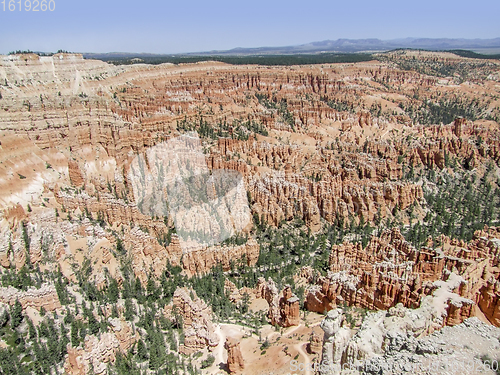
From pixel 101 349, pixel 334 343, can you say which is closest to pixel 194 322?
pixel 101 349

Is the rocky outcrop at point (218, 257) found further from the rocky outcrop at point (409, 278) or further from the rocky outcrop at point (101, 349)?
the rocky outcrop at point (101, 349)

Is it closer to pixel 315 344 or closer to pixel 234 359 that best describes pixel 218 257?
pixel 234 359

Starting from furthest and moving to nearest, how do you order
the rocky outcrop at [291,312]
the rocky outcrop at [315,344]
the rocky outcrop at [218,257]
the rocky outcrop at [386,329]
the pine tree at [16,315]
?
the rocky outcrop at [218,257] → the rocky outcrop at [291,312] → the pine tree at [16,315] → the rocky outcrop at [315,344] → the rocky outcrop at [386,329]

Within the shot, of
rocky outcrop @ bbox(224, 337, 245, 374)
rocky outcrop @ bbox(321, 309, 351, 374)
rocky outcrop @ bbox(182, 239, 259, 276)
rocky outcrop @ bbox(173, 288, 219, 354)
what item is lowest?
rocky outcrop @ bbox(182, 239, 259, 276)

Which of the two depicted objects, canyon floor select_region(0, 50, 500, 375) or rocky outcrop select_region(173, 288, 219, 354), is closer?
canyon floor select_region(0, 50, 500, 375)

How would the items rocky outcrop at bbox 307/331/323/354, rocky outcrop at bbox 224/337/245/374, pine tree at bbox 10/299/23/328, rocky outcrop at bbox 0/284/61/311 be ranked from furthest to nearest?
rocky outcrop at bbox 0/284/61/311
pine tree at bbox 10/299/23/328
rocky outcrop at bbox 224/337/245/374
rocky outcrop at bbox 307/331/323/354

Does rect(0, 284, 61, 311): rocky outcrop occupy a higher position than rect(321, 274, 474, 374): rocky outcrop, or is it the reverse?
rect(321, 274, 474, 374): rocky outcrop

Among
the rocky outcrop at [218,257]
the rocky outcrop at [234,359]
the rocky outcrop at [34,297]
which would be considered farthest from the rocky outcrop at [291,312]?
the rocky outcrop at [34,297]

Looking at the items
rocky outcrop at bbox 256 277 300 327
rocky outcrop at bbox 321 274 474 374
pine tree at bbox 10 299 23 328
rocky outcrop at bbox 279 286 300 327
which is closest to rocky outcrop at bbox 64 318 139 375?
pine tree at bbox 10 299 23 328

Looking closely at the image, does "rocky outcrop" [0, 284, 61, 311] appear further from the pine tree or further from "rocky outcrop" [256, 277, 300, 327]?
"rocky outcrop" [256, 277, 300, 327]
